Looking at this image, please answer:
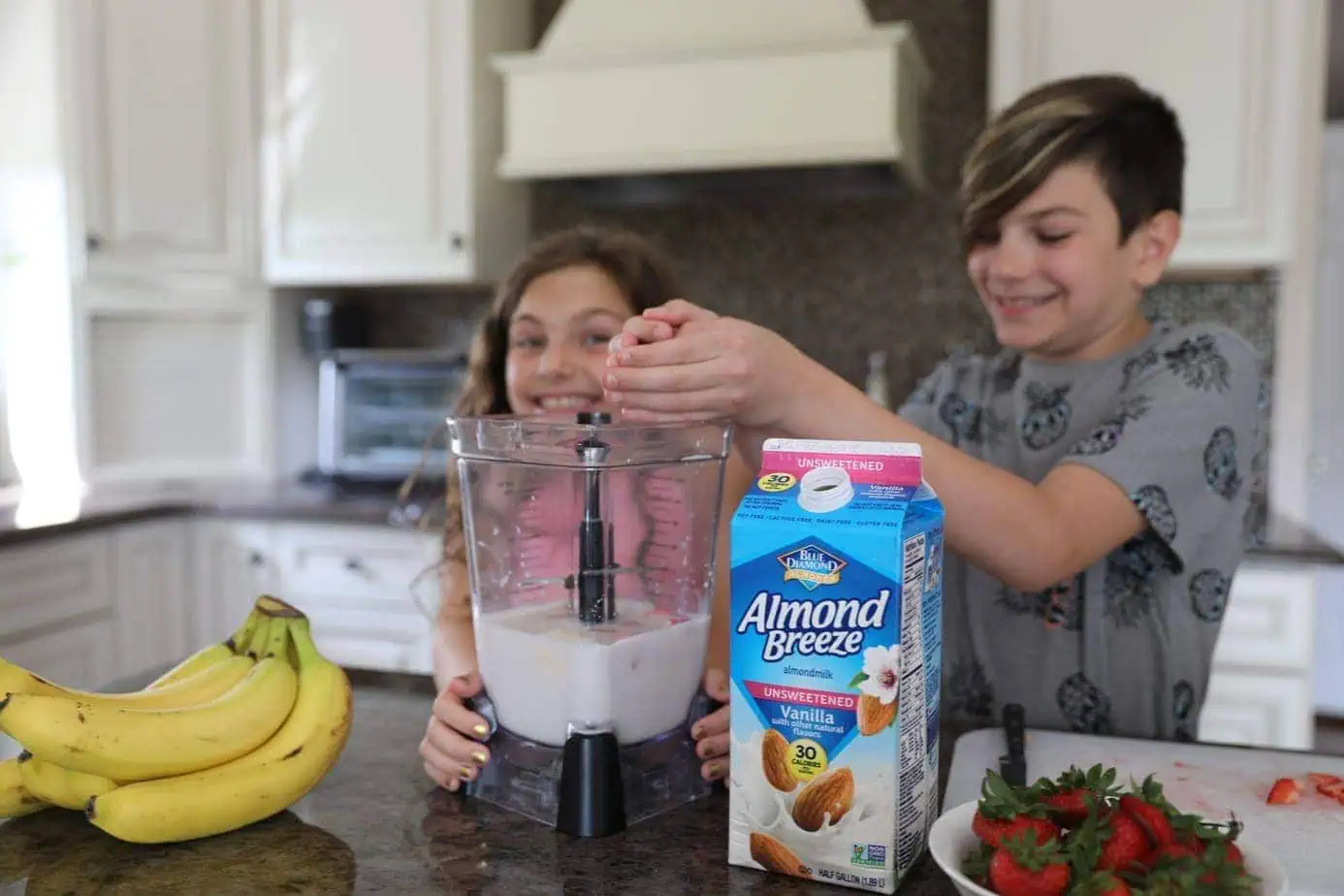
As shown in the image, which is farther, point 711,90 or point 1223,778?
point 711,90

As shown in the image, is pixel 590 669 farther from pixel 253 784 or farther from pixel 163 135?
pixel 163 135

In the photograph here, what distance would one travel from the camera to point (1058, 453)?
112 centimetres

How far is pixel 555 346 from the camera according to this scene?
117cm

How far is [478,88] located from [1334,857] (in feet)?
7.29

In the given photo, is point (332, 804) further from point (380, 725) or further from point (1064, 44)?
point (1064, 44)

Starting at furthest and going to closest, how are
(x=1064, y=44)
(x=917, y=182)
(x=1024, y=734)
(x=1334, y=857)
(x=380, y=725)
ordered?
(x=917, y=182), (x=1064, y=44), (x=380, y=725), (x=1024, y=734), (x=1334, y=857)

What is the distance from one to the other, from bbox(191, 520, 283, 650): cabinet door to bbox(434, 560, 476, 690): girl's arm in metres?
1.40

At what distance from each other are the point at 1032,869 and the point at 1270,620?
163cm

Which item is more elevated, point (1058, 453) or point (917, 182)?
point (917, 182)

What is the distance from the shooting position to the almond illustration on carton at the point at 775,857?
24.4 inches

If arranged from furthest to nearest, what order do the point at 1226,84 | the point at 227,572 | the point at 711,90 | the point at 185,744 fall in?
1. the point at 227,572
2. the point at 711,90
3. the point at 1226,84
4. the point at 185,744

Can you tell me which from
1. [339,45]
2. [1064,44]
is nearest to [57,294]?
[339,45]

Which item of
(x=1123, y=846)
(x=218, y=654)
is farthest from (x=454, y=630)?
(x=1123, y=846)

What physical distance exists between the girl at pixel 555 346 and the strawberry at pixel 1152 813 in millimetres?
460
